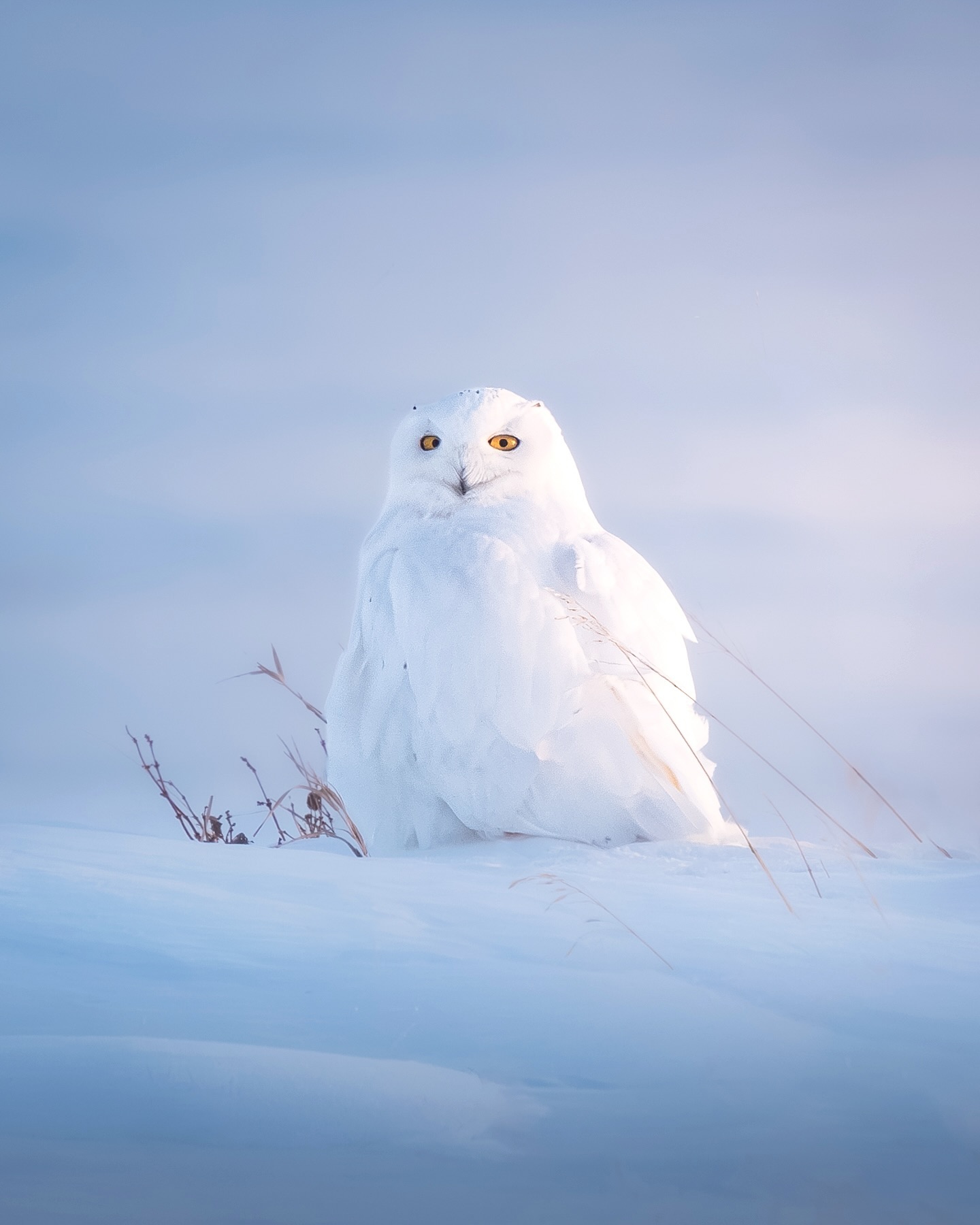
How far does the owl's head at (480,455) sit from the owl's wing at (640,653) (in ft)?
1.19

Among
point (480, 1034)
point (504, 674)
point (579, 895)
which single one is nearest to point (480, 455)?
point (504, 674)

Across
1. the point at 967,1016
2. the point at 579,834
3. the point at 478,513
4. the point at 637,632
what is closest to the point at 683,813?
the point at 579,834

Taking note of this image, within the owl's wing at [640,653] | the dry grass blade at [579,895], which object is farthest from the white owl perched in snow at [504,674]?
the dry grass blade at [579,895]

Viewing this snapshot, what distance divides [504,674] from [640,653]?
45cm

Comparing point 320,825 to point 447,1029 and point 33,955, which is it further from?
point 447,1029

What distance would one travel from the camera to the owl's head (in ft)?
11.1

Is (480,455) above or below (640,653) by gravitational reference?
above

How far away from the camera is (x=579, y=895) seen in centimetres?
212

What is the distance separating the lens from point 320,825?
3.92m

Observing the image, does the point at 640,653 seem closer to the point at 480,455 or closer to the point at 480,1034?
the point at 480,455

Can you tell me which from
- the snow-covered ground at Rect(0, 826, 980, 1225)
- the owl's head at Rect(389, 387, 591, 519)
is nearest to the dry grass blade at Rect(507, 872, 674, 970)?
the snow-covered ground at Rect(0, 826, 980, 1225)

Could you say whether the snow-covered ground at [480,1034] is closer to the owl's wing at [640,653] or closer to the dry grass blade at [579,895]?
the dry grass blade at [579,895]

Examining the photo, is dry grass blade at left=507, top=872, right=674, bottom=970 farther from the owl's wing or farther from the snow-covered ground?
the owl's wing

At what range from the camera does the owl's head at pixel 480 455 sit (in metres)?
3.38
